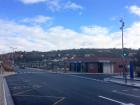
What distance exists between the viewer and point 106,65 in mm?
96688

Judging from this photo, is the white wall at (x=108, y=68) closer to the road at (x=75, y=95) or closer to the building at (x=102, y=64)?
the building at (x=102, y=64)

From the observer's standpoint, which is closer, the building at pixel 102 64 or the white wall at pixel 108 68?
the building at pixel 102 64

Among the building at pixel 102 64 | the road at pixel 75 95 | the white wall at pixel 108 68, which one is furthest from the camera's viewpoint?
the white wall at pixel 108 68

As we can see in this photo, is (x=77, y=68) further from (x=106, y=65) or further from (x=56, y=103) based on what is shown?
(x=56, y=103)

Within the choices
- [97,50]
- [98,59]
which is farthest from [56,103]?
A: [97,50]

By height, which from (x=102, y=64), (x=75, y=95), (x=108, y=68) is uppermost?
Answer: (x=102, y=64)

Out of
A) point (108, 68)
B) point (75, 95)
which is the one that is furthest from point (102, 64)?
point (75, 95)

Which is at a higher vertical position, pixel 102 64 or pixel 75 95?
pixel 102 64

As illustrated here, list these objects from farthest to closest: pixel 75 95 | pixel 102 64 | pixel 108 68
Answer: pixel 108 68, pixel 102 64, pixel 75 95

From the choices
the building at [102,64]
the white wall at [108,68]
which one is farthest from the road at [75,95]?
the white wall at [108,68]

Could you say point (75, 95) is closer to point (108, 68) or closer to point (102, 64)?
point (102, 64)

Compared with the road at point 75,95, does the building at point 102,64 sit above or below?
above

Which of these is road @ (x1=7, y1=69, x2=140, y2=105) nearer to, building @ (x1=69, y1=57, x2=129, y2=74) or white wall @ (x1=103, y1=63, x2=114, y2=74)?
building @ (x1=69, y1=57, x2=129, y2=74)

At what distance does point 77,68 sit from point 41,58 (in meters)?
94.4
